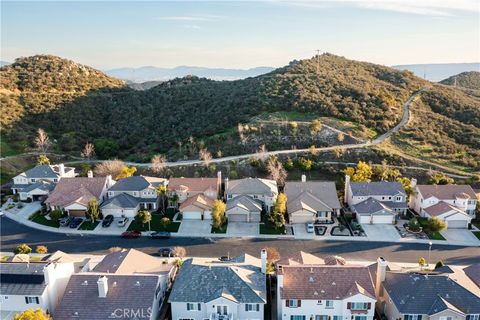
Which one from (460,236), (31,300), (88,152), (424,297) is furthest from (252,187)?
(88,152)

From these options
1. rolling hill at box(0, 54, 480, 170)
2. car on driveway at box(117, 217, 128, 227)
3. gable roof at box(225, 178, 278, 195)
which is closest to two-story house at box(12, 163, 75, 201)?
car on driveway at box(117, 217, 128, 227)

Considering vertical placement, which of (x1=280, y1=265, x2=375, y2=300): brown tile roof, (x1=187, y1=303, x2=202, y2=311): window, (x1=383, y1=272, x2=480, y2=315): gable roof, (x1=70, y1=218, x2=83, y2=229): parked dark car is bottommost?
(x1=70, y1=218, x2=83, y2=229): parked dark car

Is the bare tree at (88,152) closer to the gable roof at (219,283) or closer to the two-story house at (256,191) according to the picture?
the two-story house at (256,191)

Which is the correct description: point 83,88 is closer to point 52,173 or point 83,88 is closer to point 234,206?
point 52,173

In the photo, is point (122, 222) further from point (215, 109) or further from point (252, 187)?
point (215, 109)

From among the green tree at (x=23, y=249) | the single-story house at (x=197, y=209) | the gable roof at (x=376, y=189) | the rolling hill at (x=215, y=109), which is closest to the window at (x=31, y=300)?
the green tree at (x=23, y=249)

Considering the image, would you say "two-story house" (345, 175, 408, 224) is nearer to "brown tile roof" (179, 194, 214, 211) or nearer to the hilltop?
"brown tile roof" (179, 194, 214, 211)

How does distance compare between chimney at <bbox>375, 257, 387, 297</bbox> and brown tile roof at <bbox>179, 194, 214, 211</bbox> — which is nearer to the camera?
chimney at <bbox>375, 257, 387, 297</bbox>
